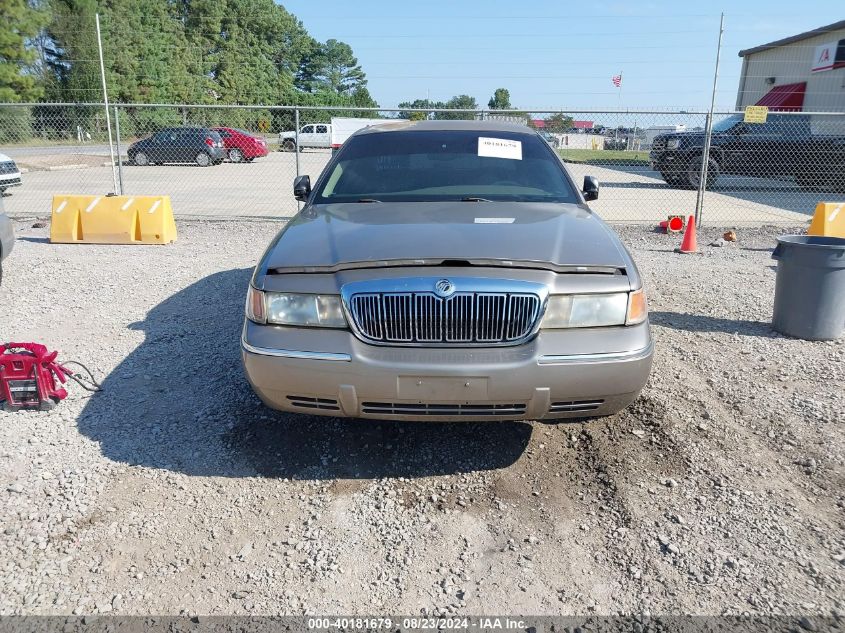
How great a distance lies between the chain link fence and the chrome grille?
8633 millimetres

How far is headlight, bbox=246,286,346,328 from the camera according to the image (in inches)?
116

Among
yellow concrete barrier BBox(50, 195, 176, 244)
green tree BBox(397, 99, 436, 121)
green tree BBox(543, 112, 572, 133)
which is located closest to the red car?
green tree BBox(397, 99, 436, 121)

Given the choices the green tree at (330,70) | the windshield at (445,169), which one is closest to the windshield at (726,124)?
the windshield at (445,169)

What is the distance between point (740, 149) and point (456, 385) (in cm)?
1704

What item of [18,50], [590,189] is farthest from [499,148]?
[18,50]

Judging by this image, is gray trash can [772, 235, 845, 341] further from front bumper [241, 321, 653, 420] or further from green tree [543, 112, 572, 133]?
green tree [543, 112, 572, 133]

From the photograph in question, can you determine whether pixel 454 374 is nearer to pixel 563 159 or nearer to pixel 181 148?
pixel 563 159

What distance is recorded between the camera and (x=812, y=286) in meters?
5.16

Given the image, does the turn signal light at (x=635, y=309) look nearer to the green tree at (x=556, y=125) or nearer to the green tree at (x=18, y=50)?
the green tree at (x=556, y=125)

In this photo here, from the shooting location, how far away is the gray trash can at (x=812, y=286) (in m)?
5.07

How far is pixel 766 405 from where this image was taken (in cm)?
412

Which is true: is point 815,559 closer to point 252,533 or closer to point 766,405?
point 766,405

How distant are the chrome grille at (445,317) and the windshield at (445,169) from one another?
1438 mm

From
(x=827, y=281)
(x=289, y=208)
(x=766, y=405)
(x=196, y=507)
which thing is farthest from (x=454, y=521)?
(x=289, y=208)
